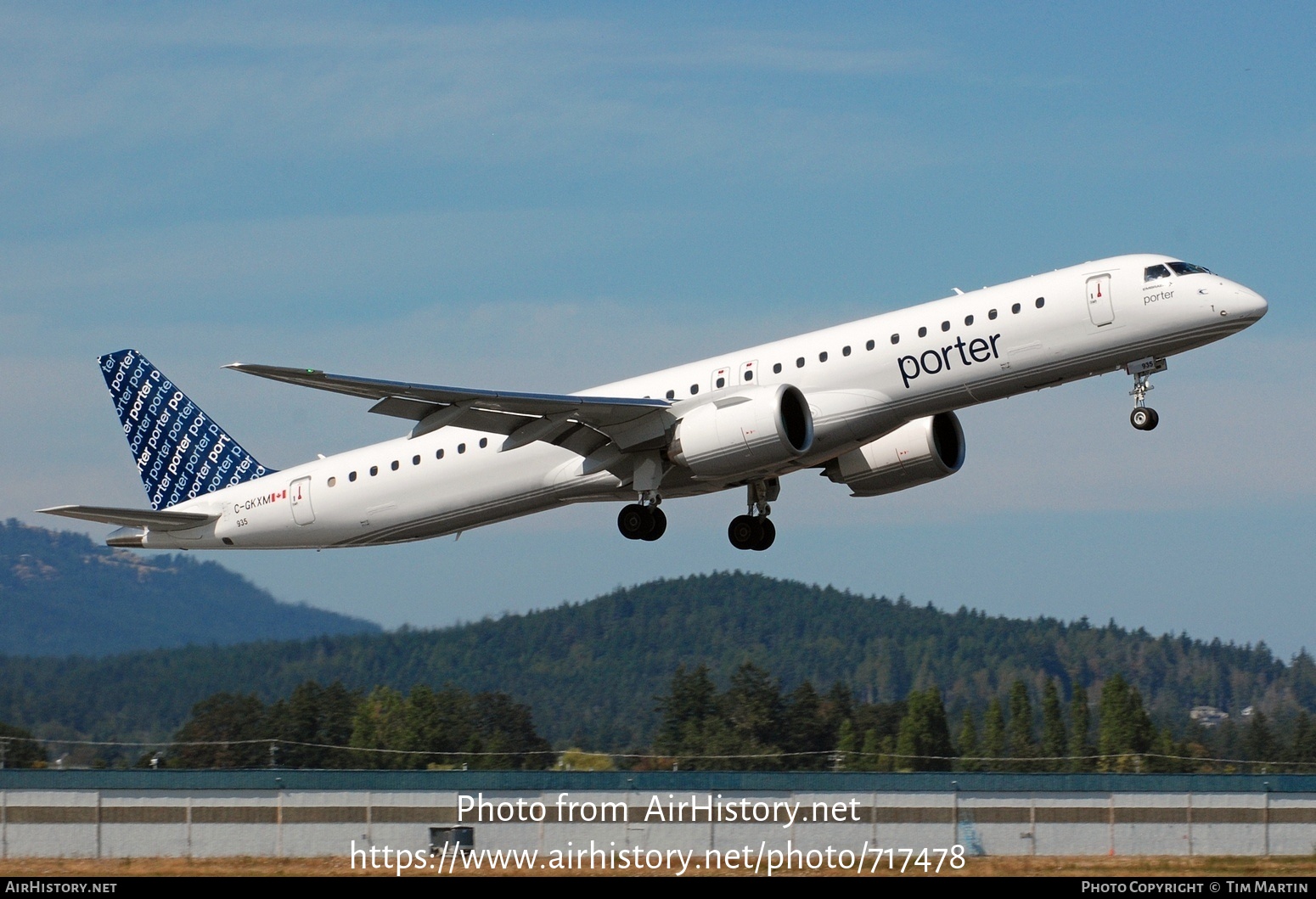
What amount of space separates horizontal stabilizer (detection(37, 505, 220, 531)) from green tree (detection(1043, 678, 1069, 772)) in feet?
183

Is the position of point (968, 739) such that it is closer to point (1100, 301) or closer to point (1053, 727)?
point (1053, 727)

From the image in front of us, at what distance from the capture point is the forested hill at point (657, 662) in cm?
6619

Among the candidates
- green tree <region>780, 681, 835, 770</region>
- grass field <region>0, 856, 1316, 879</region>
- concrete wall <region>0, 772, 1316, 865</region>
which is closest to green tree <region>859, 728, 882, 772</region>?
green tree <region>780, 681, 835, 770</region>

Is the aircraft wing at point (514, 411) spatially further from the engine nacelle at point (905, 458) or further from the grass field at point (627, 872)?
the grass field at point (627, 872)

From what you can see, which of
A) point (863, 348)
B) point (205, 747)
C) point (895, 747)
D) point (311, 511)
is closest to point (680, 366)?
point (863, 348)

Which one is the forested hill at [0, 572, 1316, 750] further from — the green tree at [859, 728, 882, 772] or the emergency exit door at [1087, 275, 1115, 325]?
the emergency exit door at [1087, 275, 1115, 325]

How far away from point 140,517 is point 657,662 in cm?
7919

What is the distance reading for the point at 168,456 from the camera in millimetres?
43312

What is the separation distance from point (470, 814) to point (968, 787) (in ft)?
37.5

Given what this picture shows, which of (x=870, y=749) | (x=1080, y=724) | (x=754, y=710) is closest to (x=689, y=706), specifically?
(x=754, y=710)

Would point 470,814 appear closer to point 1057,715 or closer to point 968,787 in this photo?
point 968,787

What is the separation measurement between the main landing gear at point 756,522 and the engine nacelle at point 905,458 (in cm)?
150

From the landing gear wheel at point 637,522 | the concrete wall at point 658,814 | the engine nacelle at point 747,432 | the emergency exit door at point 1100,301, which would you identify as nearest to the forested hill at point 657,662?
the concrete wall at point 658,814
